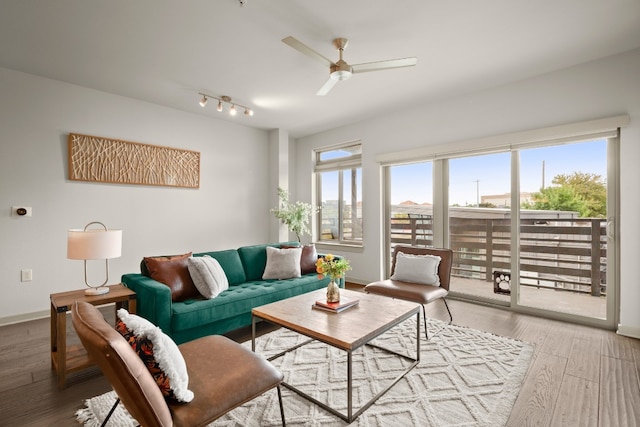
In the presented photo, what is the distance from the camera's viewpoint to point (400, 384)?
2162 mm

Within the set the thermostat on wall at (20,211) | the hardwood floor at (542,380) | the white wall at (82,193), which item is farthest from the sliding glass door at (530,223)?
the thermostat on wall at (20,211)

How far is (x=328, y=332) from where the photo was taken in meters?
1.96

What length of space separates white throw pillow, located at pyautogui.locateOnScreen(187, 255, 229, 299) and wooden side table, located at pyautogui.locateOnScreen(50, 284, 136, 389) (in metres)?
0.51

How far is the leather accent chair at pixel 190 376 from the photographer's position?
3.59ft

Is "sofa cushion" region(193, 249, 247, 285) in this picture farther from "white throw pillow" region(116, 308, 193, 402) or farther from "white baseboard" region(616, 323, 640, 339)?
"white baseboard" region(616, 323, 640, 339)

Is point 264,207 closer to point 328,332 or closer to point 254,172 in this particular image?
point 254,172

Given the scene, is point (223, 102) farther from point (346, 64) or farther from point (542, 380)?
point (542, 380)

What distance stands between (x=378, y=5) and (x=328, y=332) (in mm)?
2369

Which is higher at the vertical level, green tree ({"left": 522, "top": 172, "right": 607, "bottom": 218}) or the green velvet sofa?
green tree ({"left": 522, "top": 172, "right": 607, "bottom": 218})

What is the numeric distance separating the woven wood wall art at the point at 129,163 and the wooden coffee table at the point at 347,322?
3000 mm

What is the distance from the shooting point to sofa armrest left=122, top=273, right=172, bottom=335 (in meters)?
2.44

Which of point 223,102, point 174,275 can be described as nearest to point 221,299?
point 174,275

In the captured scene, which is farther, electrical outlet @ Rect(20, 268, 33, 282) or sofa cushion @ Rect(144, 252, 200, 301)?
electrical outlet @ Rect(20, 268, 33, 282)

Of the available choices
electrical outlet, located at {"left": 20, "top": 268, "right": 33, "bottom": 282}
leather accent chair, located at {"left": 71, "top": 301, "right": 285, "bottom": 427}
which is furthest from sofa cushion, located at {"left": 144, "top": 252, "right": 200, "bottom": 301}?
electrical outlet, located at {"left": 20, "top": 268, "right": 33, "bottom": 282}
